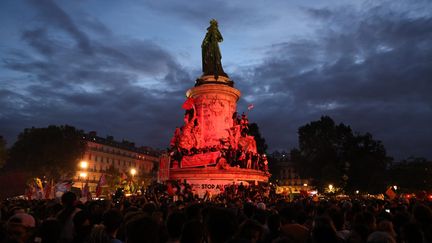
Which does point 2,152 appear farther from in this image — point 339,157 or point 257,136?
point 339,157

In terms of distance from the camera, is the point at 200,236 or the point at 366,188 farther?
the point at 366,188

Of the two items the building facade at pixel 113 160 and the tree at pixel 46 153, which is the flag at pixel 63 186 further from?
the building facade at pixel 113 160

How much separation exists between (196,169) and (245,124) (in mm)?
8121

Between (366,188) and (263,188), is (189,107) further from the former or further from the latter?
(366,188)

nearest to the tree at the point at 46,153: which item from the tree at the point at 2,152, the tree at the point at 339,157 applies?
the tree at the point at 2,152

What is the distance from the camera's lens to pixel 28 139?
1989 inches

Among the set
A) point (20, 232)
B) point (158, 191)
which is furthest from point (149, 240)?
point (158, 191)

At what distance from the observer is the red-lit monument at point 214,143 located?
32.2m

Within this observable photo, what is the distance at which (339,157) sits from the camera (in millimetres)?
56656

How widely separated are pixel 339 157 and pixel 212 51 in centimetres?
2884

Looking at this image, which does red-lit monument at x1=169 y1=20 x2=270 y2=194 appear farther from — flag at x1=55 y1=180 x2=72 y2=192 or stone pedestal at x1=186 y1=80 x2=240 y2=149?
flag at x1=55 y1=180 x2=72 y2=192

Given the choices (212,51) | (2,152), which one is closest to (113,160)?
(2,152)

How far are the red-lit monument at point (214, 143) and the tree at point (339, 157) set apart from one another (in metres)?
20.1

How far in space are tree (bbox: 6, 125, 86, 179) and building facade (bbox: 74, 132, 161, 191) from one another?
21786 mm
